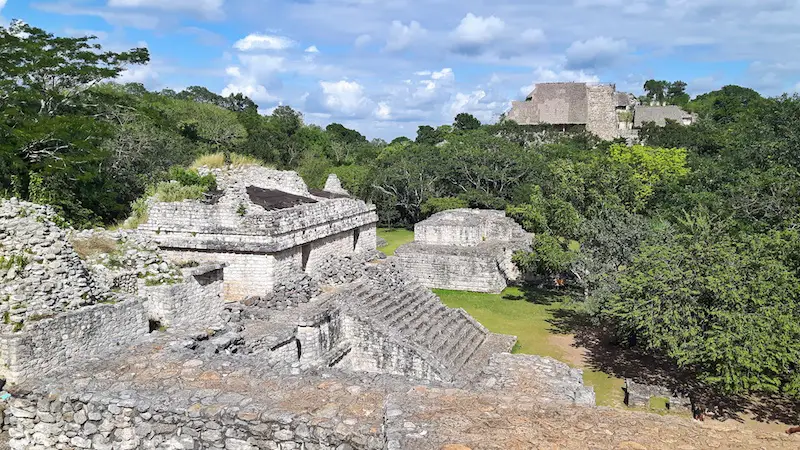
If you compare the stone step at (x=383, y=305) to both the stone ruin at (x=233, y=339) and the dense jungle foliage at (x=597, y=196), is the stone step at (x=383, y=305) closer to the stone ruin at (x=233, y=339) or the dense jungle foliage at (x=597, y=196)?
the stone ruin at (x=233, y=339)

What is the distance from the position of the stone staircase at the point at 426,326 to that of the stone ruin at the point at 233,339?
0.14ft

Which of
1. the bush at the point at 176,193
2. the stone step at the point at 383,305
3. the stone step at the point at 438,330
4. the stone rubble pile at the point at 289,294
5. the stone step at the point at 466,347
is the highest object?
the bush at the point at 176,193

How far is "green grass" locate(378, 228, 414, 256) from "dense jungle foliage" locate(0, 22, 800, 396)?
3.63 feet

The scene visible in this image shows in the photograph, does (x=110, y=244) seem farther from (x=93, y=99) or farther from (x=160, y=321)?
(x=93, y=99)

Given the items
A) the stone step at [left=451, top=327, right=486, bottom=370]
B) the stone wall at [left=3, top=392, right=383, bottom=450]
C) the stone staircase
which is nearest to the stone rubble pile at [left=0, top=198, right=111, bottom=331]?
the stone wall at [left=3, top=392, right=383, bottom=450]

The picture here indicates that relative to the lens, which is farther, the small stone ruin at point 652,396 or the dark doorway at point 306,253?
the dark doorway at point 306,253

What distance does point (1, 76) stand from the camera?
17.9 meters

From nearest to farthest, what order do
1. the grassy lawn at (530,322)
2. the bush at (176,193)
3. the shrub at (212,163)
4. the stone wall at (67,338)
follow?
the stone wall at (67,338), the grassy lawn at (530,322), the bush at (176,193), the shrub at (212,163)

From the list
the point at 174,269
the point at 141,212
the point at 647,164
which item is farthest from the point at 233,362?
the point at 647,164

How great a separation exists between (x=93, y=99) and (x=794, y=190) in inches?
929

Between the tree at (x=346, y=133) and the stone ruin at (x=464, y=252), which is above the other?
the tree at (x=346, y=133)

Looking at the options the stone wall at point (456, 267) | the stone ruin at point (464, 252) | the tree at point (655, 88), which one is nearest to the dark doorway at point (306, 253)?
the stone wall at point (456, 267)

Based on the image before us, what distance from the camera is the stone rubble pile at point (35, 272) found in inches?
298

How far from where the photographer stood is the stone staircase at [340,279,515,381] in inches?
437
